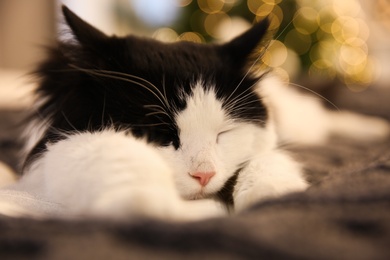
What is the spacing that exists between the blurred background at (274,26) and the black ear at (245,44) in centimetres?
114

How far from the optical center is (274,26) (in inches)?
98.0

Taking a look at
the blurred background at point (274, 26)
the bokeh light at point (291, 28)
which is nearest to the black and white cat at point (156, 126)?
the blurred background at point (274, 26)

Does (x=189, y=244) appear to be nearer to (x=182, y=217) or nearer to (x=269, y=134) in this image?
(x=182, y=217)

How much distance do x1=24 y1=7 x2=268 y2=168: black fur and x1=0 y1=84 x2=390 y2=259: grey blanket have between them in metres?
0.34

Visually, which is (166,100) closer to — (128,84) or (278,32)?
(128,84)

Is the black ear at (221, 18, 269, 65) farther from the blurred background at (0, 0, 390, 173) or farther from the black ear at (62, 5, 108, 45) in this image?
the blurred background at (0, 0, 390, 173)

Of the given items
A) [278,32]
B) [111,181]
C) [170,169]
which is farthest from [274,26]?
[111,181]

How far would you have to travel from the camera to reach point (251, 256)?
0.45 meters

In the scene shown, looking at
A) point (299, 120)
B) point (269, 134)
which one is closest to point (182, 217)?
point (269, 134)

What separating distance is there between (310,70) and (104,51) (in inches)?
102

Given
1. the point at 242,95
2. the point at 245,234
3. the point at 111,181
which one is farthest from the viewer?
the point at 242,95

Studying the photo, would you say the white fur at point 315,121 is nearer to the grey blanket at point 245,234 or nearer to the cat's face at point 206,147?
the cat's face at point 206,147

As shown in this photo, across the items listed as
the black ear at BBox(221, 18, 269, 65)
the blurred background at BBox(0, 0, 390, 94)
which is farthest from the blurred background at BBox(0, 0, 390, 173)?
the black ear at BBox(221, 18, 269, 65)

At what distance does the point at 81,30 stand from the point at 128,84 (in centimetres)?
14
